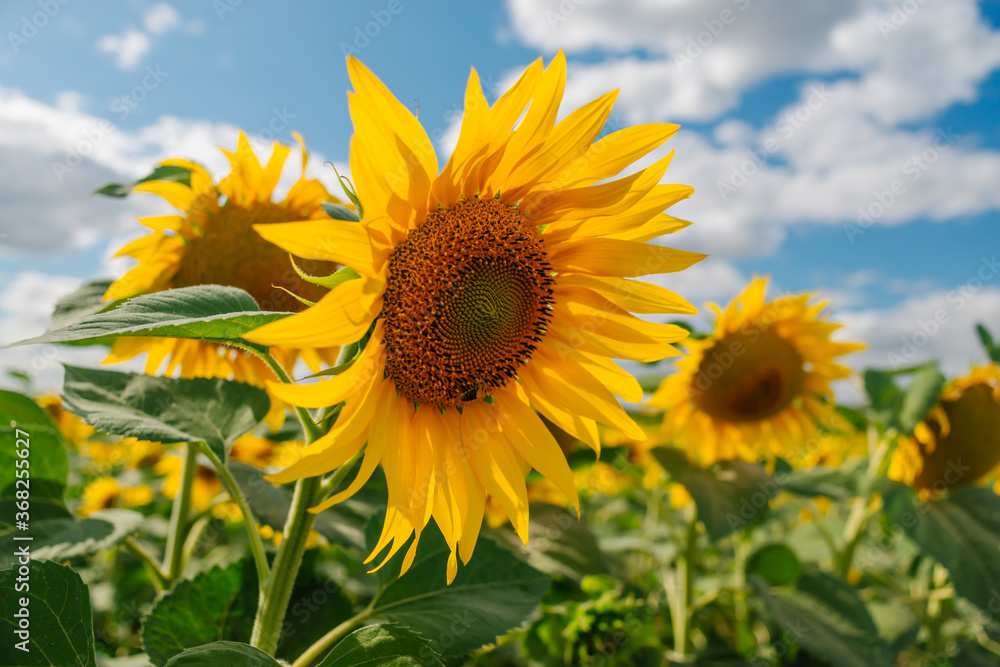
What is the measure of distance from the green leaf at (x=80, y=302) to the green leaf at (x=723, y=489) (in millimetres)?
2372

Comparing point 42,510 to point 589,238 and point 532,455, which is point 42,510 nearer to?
point 532,455

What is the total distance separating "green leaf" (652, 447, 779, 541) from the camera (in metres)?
2.71

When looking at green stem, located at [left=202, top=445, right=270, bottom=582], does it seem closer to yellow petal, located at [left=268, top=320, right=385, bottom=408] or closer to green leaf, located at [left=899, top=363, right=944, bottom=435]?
yellow petal, located at [left=268, top=320, right=385, bottom=408]

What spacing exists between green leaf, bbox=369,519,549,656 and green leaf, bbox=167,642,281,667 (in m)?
0.41

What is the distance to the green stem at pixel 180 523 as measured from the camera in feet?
6.36

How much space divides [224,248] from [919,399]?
311 cm

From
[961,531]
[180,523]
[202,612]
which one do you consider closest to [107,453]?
[180,523]

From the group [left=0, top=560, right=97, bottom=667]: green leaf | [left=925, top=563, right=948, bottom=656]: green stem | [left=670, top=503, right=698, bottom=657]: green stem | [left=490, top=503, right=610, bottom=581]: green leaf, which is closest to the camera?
[left=0, top=560, right=97, bottom=667]: green leaf

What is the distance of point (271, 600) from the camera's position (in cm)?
129

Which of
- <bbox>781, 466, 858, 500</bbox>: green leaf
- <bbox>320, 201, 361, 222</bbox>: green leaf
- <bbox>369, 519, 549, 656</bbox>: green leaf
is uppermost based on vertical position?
<bbox>320, 201, 361, 222</bbox>: green leaf

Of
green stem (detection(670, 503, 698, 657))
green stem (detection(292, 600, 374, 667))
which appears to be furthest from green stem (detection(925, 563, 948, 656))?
green stem (detection(292, 600, 374, 667))

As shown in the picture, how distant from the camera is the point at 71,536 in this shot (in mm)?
1603

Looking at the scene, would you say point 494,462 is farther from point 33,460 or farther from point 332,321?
point 33,460

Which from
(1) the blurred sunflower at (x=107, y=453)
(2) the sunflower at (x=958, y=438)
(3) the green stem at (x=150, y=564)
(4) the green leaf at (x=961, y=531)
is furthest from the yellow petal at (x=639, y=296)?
(1) the blurred sunflower at (x=107, y=453)
